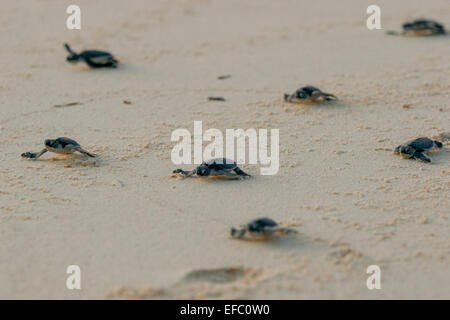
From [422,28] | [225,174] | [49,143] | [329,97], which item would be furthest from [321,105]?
[422,28]

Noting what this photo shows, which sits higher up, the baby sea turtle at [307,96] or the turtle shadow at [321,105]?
the baby sea turtle at [307,96]

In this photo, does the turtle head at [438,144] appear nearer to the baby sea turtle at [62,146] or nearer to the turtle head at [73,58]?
the baby sea turtle at [62,146]

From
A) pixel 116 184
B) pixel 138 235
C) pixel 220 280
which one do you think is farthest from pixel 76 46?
pixel 220 280

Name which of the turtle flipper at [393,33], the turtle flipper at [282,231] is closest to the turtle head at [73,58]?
the turtle flipper at [393,33]

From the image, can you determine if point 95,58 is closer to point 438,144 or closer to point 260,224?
point 438,144
